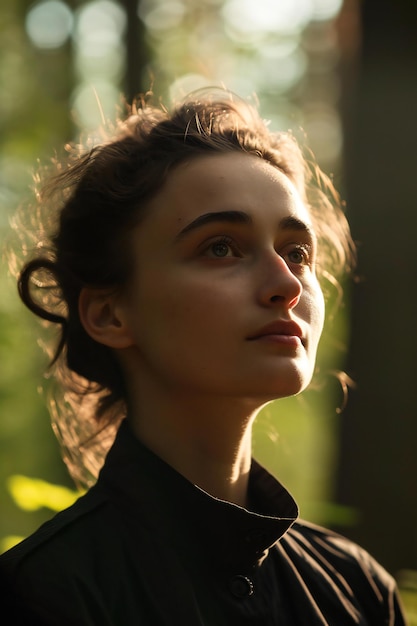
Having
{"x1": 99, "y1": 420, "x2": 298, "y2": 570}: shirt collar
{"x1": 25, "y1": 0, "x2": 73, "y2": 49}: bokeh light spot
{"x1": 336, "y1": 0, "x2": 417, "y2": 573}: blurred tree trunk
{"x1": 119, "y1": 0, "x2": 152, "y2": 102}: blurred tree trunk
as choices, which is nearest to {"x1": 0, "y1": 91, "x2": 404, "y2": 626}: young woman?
{"x1": 99, "y1": 420, "x2": 298, "y2": 570}: shirt collar

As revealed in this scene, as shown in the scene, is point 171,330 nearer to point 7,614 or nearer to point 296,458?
point 7,614

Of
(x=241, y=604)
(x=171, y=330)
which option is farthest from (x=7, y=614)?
(x=171, y=330)

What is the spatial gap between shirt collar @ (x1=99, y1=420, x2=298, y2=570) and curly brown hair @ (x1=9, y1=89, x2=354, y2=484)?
40 cm

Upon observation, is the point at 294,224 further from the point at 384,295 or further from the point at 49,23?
Answer: the point at 49,23

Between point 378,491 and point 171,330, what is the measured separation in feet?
10.9

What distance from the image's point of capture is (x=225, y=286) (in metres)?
2.19

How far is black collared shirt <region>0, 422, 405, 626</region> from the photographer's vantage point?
1.95 m

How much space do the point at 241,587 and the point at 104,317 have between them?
95cm

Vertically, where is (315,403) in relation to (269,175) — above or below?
below

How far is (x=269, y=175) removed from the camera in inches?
95.5

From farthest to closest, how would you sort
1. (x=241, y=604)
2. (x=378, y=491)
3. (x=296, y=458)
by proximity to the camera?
(x=296, y=458) < (x=378, y=491) < (x=241, y=604)

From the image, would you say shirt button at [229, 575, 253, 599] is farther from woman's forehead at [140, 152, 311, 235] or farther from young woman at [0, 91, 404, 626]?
woman's forehead at [140, 152, 311, 235]

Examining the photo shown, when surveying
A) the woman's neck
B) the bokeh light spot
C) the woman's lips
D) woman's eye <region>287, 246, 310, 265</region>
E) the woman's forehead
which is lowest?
the woman's neck

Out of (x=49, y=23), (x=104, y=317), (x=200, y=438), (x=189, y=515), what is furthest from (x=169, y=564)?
(x=49, y=23)
